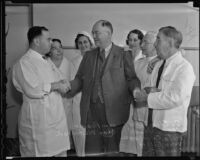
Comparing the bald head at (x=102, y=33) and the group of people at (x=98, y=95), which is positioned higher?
the bald head at (x=102, y=33)

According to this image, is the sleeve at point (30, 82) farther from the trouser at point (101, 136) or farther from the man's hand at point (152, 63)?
the man's hand at point (152, 63)

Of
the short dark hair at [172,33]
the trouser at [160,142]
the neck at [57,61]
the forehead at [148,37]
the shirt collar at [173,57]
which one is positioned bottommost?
the trouser at [160,142]

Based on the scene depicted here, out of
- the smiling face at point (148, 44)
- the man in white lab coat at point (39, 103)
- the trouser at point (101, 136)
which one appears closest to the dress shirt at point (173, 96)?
the smiling face at point (148, 44)

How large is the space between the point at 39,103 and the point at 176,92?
0.90m

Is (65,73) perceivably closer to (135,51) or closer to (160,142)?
(135,51)

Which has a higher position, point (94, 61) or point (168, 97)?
point (94, 61)

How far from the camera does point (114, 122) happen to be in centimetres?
228

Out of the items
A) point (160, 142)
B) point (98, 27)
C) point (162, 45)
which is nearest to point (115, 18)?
point (98, 27)

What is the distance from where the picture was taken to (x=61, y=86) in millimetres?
2289

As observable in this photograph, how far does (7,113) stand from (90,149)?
606 mm

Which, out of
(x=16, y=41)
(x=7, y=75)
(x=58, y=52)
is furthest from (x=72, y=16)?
(x=7, y=75)

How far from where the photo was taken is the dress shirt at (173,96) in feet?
7.17

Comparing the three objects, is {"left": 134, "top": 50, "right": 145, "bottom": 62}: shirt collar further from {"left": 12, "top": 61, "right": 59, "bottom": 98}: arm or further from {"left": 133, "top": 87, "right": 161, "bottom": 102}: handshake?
{"left": 12, "top": 61, "right": 59, "bottom": 98}: arm

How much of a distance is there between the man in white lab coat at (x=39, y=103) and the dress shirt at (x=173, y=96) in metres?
0.62
